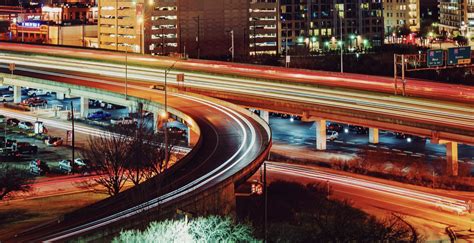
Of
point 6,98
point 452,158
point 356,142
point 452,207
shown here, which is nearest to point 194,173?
point 452,207

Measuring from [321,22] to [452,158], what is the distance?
8748 cm

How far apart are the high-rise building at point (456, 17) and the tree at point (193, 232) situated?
119288mm

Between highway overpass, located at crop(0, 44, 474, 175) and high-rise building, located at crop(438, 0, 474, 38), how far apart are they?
3130 inches

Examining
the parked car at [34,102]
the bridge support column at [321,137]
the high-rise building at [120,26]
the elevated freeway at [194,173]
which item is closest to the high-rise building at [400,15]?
the high-rise building at [120,26]

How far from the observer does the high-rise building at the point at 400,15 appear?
15012cm

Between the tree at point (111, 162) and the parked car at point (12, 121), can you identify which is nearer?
the tree at point (111, 162)

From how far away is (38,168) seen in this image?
46062 millimetres

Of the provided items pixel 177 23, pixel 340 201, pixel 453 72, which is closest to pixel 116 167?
pixel 340 201

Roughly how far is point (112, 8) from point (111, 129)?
69809 mm

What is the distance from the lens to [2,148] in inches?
2093

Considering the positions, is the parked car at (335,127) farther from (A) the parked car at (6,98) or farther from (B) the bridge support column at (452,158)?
(A) the parked car at (6,98)

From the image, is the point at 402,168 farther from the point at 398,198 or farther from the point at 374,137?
the point at 374,137

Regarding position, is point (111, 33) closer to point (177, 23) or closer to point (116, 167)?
point (177, 23)

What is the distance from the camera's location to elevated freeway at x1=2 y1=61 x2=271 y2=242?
2694cm
